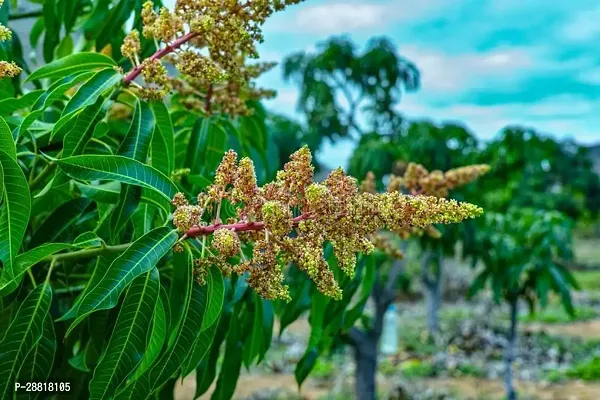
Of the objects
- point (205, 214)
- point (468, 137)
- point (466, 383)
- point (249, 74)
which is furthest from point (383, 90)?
point (205, 214)

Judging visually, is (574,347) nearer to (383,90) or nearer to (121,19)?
(383,90)

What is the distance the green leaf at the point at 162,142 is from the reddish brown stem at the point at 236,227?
154 mm

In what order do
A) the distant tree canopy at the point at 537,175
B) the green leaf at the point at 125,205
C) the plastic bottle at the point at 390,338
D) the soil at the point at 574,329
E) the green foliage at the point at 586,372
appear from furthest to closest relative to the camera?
the soil at the point at 574,329
the plastic bottle at the point at 390,338
the green foliage at the point at 586,372
the distant tree canopy at the point at 537,175
the green leaf at the point at 125,205

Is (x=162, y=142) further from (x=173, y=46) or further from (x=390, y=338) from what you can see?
(x=390, y=338)

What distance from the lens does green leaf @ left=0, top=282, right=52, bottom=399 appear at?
27.7 inches

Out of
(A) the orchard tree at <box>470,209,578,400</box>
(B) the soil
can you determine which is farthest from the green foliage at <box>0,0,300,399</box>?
(B) the soil

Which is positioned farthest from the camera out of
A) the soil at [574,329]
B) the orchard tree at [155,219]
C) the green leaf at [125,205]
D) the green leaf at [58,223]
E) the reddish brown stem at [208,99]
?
the soil at [574,329]

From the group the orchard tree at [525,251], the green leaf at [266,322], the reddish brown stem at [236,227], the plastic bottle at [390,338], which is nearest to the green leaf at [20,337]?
the reddish brown stem at [236,227]

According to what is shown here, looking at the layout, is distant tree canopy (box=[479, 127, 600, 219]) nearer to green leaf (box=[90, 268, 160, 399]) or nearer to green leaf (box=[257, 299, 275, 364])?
green leaf (box=[257, 299, 275, 364])

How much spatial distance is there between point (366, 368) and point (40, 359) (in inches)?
125

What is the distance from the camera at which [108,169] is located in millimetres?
639

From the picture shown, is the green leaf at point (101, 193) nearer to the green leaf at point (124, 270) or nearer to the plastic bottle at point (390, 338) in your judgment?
the green leaf at point (124, 270)

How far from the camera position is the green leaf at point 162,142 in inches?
30.2

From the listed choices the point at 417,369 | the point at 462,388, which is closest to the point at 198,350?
the point at 462,388
